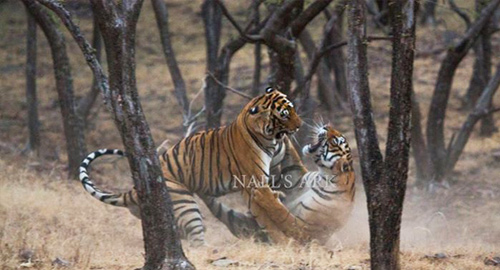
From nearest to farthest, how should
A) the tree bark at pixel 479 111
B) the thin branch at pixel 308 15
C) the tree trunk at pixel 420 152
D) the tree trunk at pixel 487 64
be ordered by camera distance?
the thin branch at pixel 308 15 → the tree bark at pixel 479 111 → the tree trunk at pixel 420 152 → the tree trunk at pixel 487 64

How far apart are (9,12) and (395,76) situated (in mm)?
15314

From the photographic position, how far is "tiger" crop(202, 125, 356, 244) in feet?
25.3

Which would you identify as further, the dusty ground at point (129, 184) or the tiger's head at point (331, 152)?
the tiger's head at point (331, 152)

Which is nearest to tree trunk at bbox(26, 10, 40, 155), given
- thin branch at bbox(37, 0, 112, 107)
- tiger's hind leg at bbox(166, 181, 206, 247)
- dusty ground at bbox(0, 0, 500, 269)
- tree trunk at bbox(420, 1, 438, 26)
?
dusty ground at bbox(0, 0, 500, 269)

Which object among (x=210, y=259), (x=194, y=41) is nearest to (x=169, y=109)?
(x=194, y=41)

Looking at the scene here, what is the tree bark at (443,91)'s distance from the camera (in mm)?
9969

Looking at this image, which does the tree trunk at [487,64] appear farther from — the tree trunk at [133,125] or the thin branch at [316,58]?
the tree trunk at [133,125]

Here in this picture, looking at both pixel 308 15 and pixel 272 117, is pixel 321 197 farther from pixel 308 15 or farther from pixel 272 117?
pixel 308 15

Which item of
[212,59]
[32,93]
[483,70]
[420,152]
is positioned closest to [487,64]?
[483,70]

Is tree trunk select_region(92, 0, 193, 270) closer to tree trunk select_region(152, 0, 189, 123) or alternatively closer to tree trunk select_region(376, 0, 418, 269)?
tree trunk select_region(376, 0, 418, 269)

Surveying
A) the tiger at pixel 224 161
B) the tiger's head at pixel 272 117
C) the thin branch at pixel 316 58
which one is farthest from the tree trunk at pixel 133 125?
the thin branch at pixel 316 58

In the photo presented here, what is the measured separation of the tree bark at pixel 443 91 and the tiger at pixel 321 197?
276 cm

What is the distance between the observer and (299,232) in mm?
7668

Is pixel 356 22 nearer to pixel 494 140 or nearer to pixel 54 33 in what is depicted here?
pixel 54 33
